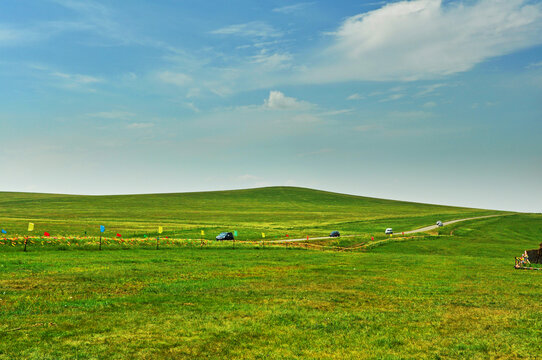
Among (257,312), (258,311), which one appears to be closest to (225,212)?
(258,311)

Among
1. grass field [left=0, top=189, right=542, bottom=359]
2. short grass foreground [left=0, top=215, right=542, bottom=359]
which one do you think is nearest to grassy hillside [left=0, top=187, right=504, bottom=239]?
short grass foreground [left=0, top=215, right=542, bottom=359]

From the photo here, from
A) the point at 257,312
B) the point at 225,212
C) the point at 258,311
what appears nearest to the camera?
the point at 257,312

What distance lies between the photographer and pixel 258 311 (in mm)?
17422

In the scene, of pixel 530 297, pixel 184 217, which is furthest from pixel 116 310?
pixel 184 217

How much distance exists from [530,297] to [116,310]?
21566mm

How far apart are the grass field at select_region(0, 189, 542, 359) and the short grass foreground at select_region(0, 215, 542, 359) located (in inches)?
2.2

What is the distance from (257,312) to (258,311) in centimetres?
19

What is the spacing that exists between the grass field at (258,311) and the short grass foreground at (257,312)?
56 millimetres

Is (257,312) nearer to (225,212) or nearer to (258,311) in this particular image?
(258,311)

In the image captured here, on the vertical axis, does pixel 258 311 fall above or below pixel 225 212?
above

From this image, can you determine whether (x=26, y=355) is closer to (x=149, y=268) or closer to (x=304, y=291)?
(x=304, y=291)

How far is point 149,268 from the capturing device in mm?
29812

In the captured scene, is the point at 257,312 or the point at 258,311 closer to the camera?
the point at 257,312

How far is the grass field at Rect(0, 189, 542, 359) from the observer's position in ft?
42.2
